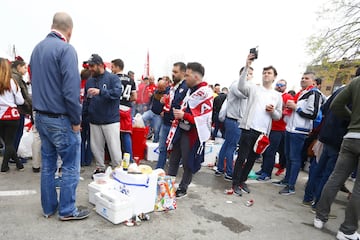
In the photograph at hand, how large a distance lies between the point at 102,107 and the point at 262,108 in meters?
2.57

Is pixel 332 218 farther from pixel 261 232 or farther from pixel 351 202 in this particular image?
pixel 261 232

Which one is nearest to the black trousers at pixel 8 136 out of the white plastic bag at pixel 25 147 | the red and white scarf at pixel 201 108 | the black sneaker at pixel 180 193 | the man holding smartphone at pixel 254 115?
the white plastic bag at pixel 25 147

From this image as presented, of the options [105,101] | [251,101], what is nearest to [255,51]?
[251,101]

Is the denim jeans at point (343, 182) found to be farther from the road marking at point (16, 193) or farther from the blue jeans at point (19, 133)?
the blue jeans at point (19, 133)

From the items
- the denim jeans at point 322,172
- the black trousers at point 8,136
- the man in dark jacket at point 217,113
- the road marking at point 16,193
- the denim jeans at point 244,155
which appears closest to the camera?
the road marking at point 16,193

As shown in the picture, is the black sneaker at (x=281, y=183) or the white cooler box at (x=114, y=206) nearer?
the white cooler box at (x=114, y=206)

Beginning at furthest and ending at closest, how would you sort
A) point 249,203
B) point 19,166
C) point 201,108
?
point 19,166, point 249,203, point 201,108

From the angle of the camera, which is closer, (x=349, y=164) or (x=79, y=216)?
(x=79, y=216)

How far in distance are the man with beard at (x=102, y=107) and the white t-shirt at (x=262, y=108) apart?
2.20m

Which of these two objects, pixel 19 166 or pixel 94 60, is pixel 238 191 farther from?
pixel 19 166

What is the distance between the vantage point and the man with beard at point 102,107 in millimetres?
3801

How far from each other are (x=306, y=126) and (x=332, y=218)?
4.80ft

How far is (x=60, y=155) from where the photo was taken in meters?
2.62

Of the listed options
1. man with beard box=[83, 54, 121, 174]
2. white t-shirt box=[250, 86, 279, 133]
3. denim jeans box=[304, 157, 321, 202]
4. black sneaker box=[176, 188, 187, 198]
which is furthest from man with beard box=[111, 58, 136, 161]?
denim jeans box=[304, 157, 321, 202]
